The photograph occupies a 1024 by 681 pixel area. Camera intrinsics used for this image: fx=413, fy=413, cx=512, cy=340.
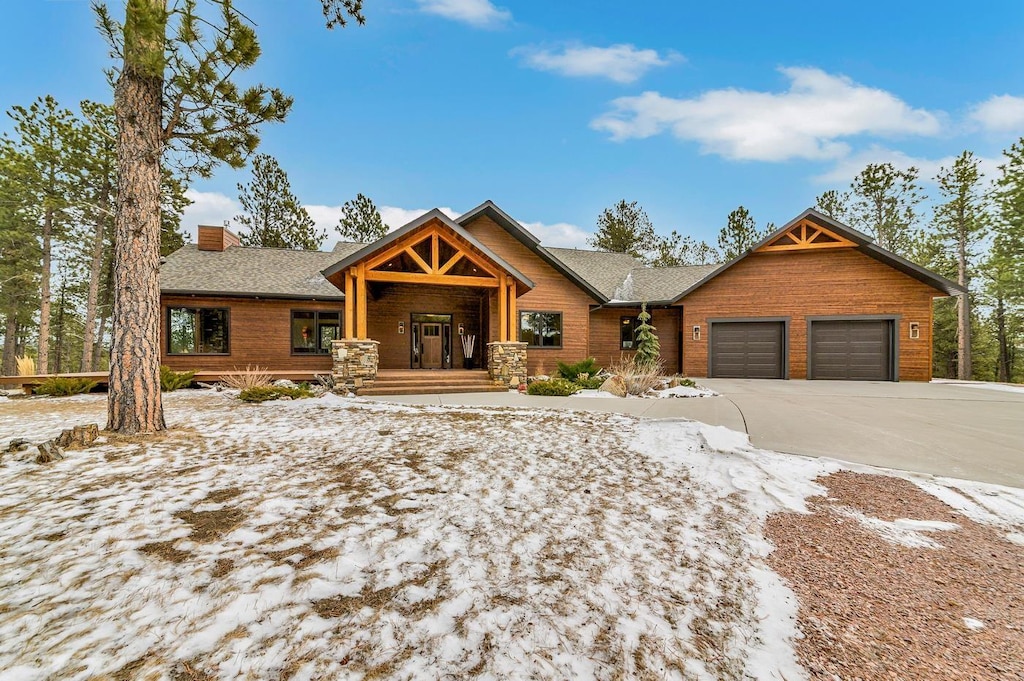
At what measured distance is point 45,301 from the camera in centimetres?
1697

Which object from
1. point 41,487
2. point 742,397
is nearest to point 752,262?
point 742,397

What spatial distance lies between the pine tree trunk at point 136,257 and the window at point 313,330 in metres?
8.70

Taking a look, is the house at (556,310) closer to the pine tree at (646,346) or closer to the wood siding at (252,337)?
the wood siding at (252,337)

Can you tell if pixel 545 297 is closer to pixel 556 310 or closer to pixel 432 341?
pixel 556 310

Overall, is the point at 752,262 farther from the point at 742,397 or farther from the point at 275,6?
the point at 275,6

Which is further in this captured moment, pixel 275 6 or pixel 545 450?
pixel 275 6

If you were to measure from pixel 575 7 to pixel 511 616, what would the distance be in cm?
1462

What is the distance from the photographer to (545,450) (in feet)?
16.7

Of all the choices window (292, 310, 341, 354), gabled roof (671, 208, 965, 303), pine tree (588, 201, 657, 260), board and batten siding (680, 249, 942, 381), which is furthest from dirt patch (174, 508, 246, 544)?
pine tree (588, 201, 657, 260)

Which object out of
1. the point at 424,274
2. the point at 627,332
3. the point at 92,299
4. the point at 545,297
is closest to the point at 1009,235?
the point at 627,332

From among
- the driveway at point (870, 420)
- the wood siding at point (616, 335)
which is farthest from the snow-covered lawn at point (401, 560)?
the wood siding at point (616, 335)

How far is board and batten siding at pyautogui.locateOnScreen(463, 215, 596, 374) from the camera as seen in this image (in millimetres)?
14953

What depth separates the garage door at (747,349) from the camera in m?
15.4

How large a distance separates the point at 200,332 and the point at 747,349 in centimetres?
1907
